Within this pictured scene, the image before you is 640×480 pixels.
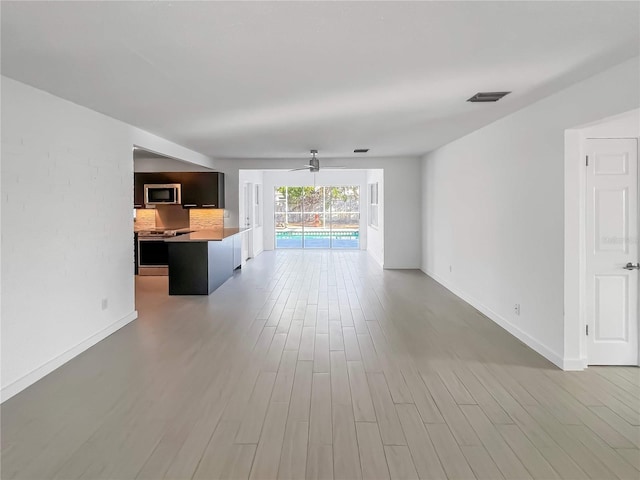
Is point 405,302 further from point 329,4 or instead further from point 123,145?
point 329,4

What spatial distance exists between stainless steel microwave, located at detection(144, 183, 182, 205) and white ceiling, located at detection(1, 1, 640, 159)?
→ 4664 millimetres

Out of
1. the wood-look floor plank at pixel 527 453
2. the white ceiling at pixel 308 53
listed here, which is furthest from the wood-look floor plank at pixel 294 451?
the white ceiling at pixel 308 53

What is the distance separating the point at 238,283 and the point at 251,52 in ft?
18.7

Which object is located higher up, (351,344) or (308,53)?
(308,53)

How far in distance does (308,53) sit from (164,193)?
7.17 meters

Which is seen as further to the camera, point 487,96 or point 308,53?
point 487,96

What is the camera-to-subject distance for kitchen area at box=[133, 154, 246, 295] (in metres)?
8.21

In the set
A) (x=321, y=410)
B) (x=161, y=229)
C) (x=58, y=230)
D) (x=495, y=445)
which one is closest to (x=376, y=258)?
(x=161, y=229)

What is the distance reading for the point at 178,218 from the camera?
9734mm

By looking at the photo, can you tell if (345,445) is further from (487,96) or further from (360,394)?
(487,96)

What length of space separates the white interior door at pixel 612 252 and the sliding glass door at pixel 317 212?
1011 cm

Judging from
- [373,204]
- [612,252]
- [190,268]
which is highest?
[373,204]

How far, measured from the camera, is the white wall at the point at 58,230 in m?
3.32

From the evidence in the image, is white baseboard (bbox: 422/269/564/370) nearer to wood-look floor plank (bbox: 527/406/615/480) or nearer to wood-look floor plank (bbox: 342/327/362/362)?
wood-look floor plank (bbox: 527/406/615/480)
